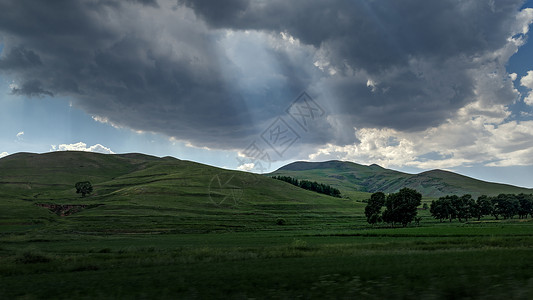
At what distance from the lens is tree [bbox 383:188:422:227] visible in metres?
110

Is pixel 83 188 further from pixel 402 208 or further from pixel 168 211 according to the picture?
pixel 402 208

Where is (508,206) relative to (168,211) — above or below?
above

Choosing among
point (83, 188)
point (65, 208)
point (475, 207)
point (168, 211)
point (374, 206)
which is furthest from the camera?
point (83, 188)

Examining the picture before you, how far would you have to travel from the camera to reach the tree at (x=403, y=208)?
110 m

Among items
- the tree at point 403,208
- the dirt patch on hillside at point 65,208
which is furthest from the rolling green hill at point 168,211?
the tree at point 403,208

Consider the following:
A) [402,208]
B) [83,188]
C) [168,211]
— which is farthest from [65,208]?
[402,208]

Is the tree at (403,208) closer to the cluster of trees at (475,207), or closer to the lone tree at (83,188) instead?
the cluster of trees at (475,207)

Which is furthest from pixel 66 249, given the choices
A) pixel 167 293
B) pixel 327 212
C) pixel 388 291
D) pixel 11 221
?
pixel 327 212

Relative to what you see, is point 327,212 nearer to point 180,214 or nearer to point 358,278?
point 180,214

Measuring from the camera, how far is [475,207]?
14200 cm

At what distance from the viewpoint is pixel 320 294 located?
16656 millimetres

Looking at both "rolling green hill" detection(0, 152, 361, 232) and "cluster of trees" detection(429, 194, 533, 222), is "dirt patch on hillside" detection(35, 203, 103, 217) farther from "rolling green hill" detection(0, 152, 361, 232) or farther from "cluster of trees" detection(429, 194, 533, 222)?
"cluster of trees" detection(429, 194, 533, 222)

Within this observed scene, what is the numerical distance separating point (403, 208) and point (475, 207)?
55.3 m

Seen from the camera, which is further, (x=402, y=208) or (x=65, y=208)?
(x=65, y=208)
